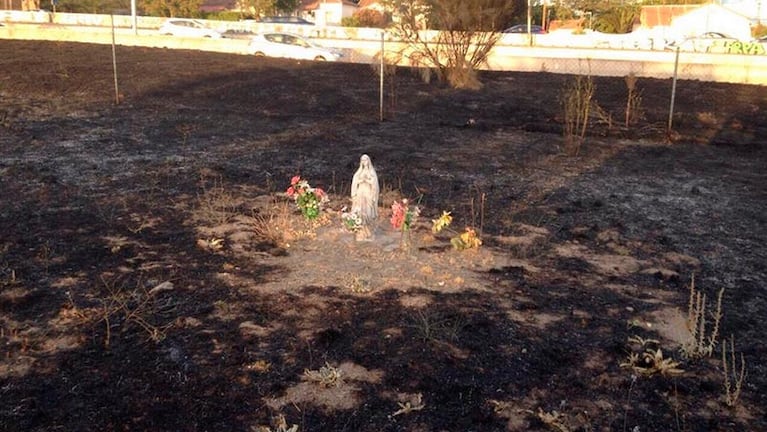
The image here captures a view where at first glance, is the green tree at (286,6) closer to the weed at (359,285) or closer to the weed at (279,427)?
the weed at (359,285)

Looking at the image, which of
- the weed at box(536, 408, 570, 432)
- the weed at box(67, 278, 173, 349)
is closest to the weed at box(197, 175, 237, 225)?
the weed at box(67, 278, 173, 349)

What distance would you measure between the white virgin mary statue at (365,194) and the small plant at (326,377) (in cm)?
238

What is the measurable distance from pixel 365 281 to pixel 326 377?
1.56 m

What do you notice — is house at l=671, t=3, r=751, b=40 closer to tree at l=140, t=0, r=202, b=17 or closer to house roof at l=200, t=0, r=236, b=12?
tree at l=140, t=0, r=202, b=17

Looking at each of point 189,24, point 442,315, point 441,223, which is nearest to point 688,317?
point 442,315

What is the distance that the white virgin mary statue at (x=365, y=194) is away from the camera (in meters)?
6.25

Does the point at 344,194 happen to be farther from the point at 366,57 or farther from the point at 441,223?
the point at 366,57

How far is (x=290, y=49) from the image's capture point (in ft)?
87.1

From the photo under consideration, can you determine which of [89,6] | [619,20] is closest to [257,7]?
[89,6]

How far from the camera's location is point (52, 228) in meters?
6.73

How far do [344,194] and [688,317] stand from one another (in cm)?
451

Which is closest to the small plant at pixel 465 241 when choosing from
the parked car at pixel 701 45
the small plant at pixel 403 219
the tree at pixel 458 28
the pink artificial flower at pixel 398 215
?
the small plant at pixel 403 219

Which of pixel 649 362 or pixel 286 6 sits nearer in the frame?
pixel 649 362

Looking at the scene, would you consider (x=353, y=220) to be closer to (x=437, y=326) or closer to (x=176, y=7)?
(x=437, y=326)
